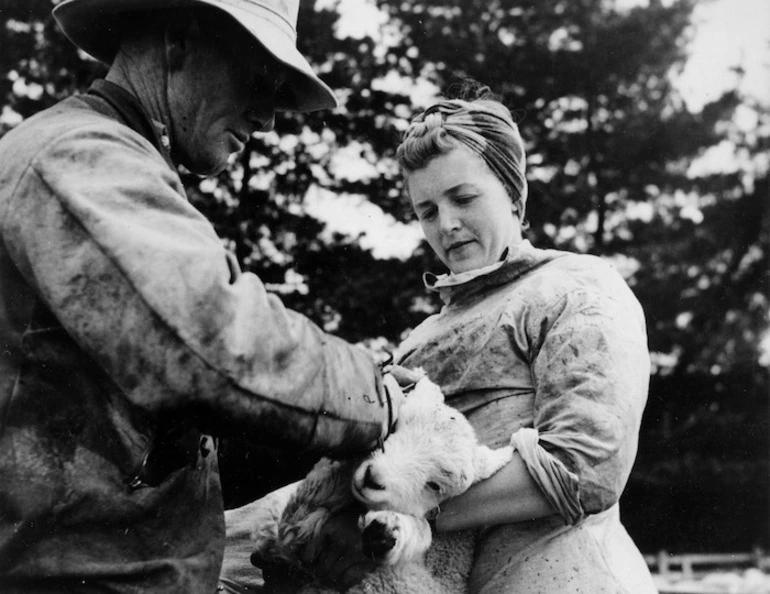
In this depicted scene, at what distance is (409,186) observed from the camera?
10.7 ft

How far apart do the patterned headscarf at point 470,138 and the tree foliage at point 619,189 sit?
8.21m

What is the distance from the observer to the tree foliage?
1174cm

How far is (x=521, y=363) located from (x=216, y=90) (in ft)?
3.76

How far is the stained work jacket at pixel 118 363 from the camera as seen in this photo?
6.28 ft

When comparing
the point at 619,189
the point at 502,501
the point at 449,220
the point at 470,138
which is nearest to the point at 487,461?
the point at 502,501

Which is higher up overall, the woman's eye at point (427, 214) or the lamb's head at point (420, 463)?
the woman's eye at point (427, 214)

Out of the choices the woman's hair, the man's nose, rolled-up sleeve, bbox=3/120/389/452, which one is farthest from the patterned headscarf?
rolled-up sleeve, bbox=3/120/389/452

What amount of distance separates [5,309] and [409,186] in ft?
5.09

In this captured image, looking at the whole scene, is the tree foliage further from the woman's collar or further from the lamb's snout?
the lamb's snout

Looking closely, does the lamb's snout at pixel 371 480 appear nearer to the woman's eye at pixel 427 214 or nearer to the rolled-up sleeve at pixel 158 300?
the rolled-up sleeve at pixel 158 300

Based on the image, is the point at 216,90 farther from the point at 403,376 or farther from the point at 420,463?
the point at 420,463

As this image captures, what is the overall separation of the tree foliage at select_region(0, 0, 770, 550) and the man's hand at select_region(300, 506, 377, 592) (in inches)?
360

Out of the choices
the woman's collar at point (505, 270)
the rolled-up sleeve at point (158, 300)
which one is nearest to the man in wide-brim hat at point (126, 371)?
the rolled-up sleeve at point (158, 300)

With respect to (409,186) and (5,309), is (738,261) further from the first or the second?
(5,309)
